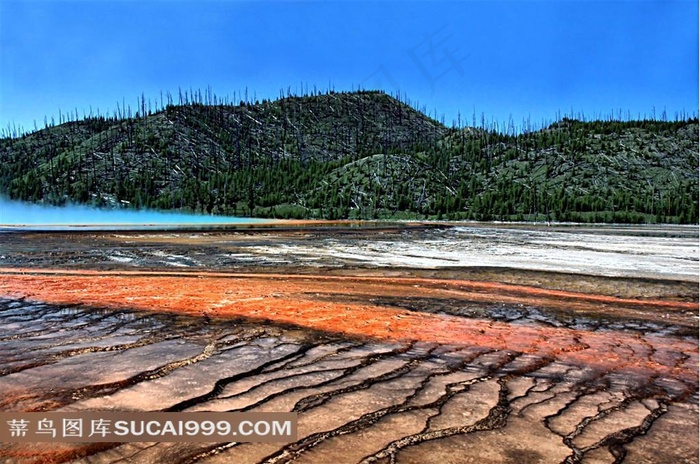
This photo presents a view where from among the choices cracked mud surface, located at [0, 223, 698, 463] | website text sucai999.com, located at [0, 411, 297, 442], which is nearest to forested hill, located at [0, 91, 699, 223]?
cracked mud surface, located at [0, 223, 698, 463]

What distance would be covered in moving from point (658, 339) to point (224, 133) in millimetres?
169125

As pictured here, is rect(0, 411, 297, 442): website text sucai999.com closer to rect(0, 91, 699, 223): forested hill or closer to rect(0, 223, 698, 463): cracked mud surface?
rect(0, 223, 698, 463): cracked mud surface

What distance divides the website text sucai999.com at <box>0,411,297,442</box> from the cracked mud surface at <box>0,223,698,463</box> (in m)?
0.13

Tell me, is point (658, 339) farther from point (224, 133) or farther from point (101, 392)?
point (224, 133)

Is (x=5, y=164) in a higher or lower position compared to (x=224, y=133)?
lower

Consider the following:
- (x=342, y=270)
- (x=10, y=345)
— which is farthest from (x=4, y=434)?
(x=342, y=270)

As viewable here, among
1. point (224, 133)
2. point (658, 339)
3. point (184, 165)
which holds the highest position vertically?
point (224, 133)

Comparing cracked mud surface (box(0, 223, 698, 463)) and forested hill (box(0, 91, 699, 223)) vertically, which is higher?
forested hill (box(0, 91, 699, 223))

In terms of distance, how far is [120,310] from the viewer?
8.77 m

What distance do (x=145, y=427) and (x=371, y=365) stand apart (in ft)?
8.71

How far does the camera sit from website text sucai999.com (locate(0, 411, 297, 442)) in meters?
3.83

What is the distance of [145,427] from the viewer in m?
4.02

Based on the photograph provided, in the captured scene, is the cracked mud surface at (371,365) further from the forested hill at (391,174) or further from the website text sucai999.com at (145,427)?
the forested hill at (391,174)

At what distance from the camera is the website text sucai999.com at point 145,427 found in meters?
3.83
